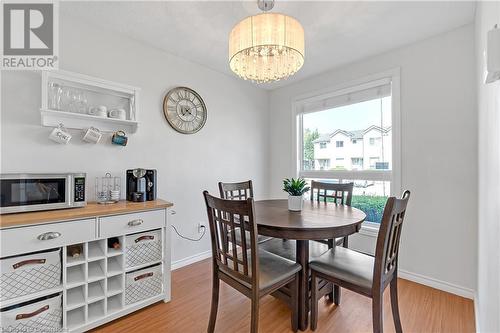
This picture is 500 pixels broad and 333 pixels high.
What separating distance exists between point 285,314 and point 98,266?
1.53 meters

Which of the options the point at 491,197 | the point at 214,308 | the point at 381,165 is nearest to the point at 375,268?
the point at 491,197

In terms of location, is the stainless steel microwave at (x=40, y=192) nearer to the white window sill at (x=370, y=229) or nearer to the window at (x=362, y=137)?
the window at (x=362, y=137)

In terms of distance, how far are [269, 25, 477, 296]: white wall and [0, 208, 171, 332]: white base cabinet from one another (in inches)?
97.1

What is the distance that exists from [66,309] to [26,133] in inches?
53.2

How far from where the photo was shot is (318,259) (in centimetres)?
168

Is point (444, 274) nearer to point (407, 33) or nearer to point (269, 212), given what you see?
point (269, 212)

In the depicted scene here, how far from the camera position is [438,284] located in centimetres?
218

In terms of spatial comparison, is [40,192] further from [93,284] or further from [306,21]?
[306,21]

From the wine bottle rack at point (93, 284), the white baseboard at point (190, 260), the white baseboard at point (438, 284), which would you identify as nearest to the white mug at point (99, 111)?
the wine bottle rack at point (93, 284)

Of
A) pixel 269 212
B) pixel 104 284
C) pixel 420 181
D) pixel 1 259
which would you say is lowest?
pixel 104 284

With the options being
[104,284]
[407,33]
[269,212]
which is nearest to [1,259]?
[104,284]

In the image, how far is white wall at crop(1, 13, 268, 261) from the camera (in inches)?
70.9

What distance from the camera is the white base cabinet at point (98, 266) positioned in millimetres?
1417
